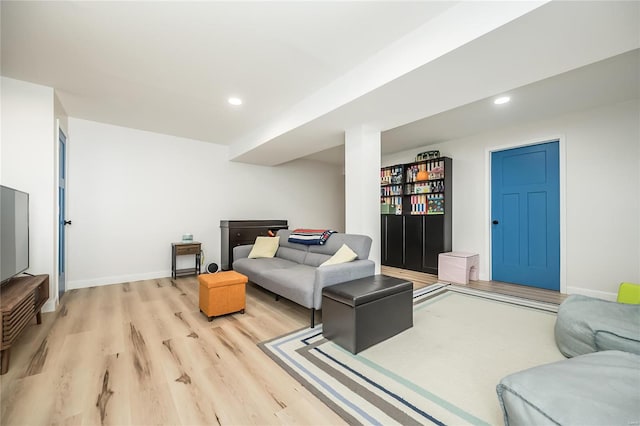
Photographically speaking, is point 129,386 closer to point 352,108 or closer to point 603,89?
point 352,108

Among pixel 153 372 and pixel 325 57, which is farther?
pixel 325 57

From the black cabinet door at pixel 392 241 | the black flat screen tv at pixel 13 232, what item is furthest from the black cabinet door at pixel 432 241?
the black flat screen tv at pixel 13 232

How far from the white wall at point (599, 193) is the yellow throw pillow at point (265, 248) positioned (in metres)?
4.05

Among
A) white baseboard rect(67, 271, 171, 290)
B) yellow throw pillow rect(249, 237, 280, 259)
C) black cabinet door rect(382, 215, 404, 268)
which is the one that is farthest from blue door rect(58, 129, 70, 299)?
black cabinet door rect(382, 215, 404, 268)

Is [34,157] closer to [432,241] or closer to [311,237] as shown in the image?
[311,237]

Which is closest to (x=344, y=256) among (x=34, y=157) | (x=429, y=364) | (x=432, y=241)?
(x=429, y=364)

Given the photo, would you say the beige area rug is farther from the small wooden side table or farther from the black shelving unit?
the small wooden side table

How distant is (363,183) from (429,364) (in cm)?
210

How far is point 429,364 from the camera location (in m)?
1.90

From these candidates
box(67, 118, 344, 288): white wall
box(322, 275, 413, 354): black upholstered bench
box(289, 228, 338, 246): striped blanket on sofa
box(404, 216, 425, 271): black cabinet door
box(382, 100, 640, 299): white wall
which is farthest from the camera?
box(404, 216, 425, 271): black cabinet door

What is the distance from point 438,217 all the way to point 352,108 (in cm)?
285

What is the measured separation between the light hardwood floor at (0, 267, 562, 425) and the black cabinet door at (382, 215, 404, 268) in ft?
9.36

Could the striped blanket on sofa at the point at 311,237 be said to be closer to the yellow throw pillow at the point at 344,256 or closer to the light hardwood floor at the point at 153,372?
the yellow throw pillow at the point at 344,256

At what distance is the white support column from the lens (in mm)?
3373
